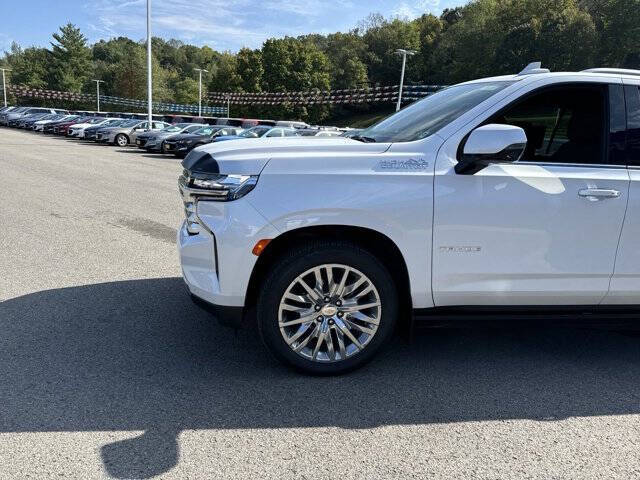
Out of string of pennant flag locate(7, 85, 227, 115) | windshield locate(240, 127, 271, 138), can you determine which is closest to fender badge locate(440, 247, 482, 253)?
windshield locate(240, 127, 271, 138)

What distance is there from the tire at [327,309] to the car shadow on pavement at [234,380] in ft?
0.52

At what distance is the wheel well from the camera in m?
3.35

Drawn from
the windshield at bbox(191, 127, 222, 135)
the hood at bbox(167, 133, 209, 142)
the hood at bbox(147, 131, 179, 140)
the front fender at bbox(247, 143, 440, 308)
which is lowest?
the front fender at bbox(247, 143, 440, 308)

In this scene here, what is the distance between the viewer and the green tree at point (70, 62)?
89062 millimetres

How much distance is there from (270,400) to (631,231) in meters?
2.54

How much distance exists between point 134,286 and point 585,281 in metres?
3.84

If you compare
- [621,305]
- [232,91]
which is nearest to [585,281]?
[621,305]

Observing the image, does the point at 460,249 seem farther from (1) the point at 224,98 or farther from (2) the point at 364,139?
(1) the point at 224,98

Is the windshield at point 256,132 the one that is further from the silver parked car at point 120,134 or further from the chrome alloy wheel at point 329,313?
the chrome alloy wheel at point 329,313

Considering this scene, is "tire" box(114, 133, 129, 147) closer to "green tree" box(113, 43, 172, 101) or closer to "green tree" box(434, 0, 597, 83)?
"green tree" box(434, 0, 597, 83)

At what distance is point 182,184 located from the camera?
3.63 m

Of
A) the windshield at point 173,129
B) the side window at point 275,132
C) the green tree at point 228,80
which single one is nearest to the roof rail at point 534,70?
the side window at point 275,132

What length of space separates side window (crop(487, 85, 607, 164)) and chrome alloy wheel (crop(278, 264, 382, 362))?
4.63ft

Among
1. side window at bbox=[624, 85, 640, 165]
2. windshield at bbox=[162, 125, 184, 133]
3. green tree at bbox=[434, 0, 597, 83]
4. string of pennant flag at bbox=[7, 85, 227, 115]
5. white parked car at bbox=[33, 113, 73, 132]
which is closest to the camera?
side window at bbox=[624, 85, 640, 165]
